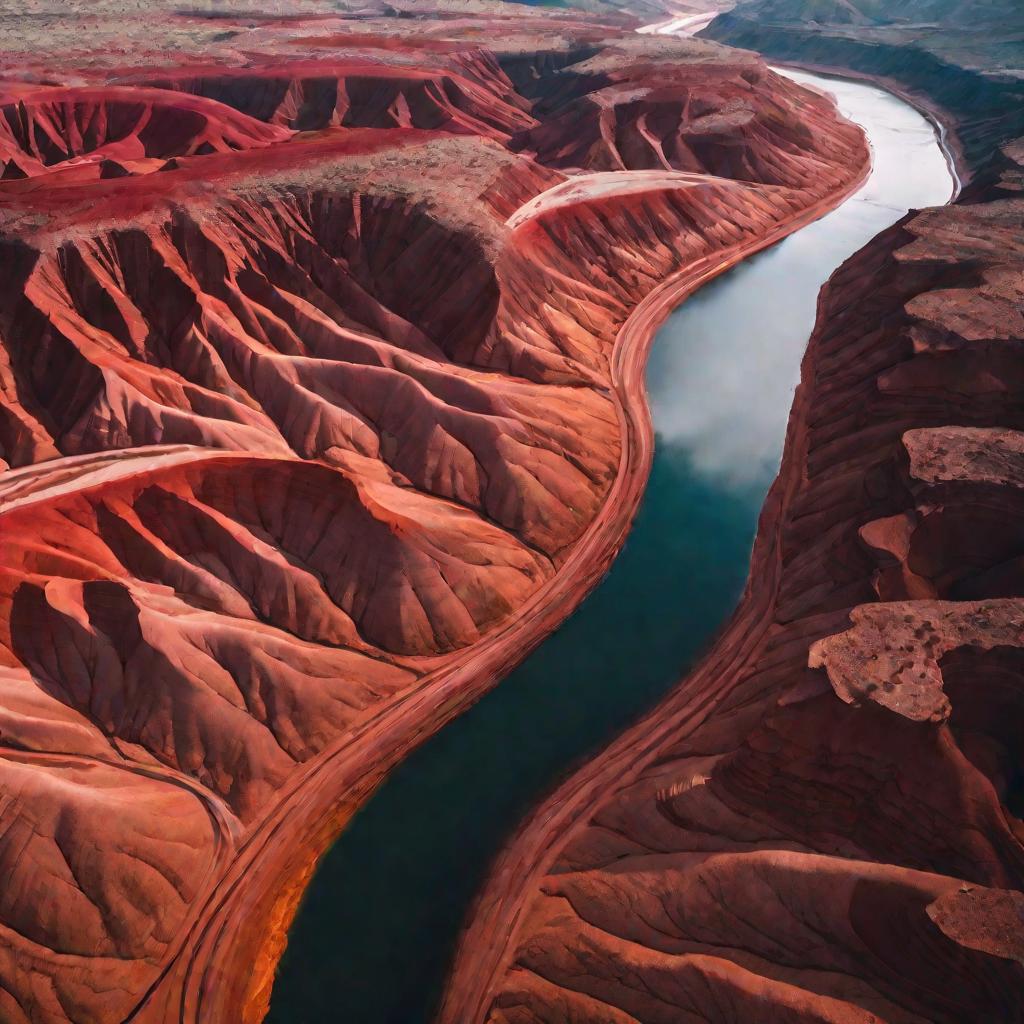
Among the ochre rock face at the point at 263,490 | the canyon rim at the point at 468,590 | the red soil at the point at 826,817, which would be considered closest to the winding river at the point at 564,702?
the canyon rim at the point at 468,590

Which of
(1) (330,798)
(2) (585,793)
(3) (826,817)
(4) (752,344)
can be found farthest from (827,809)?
(4) (752,344)

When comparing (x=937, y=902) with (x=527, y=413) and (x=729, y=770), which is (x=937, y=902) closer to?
(x=729, y=770)

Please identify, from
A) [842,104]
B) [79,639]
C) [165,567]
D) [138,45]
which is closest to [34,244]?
[165,567]

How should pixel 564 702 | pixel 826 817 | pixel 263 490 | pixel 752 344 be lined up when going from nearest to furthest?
pixel 826 817
pixel 564 702
pixel 263 490
pixel 752 344

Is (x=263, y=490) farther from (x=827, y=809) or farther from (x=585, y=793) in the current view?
(x=827, y=809)

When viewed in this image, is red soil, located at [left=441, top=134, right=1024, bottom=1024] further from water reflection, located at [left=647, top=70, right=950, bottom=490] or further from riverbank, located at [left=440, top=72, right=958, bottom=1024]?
water reflection, located at [left=647, top=70, right=950, bottom=490]

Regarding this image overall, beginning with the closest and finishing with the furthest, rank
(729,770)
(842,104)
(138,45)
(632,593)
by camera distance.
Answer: (729,770) → (632,593) → (138,45) → (842,104)
